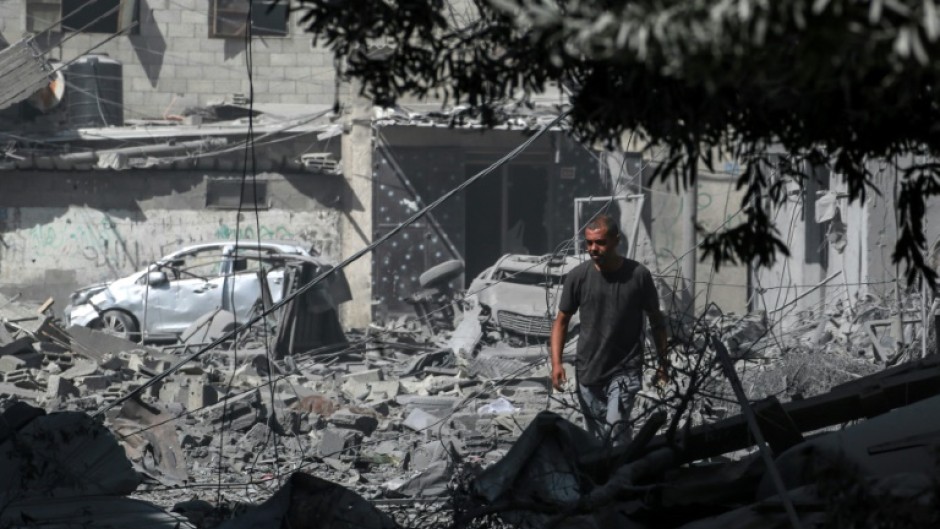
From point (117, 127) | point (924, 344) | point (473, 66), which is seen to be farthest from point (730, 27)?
point (117, 127)

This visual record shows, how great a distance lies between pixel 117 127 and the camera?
25.0 metres

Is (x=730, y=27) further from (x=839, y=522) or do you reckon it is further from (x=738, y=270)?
(x=738, y=270)

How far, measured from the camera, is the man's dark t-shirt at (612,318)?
725cm

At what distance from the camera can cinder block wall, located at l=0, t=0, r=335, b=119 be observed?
2658cm

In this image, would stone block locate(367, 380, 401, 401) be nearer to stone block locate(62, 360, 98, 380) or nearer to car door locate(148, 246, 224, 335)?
stone block locate(62, 360, 98, 380)

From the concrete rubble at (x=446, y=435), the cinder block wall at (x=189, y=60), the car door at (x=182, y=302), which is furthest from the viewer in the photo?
the cinder block wall at (x=189, y=60)

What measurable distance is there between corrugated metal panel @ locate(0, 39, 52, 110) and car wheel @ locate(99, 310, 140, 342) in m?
5.00

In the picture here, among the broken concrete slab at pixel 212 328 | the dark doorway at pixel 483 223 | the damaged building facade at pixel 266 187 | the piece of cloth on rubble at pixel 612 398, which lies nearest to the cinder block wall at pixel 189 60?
the damaged building facade at pixel 266 187

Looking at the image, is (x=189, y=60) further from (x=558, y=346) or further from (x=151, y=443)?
(x=558, y=346)

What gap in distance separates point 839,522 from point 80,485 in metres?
3.40

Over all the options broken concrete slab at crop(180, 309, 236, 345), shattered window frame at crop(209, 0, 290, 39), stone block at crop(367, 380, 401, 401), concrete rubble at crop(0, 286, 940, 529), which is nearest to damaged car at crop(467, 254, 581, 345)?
concrete rubble at crop(0, 286, 940, 529)

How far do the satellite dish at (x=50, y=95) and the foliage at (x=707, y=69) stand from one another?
21.1 m

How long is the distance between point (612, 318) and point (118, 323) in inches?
559

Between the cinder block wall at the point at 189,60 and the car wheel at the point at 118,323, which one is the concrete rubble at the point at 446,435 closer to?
the car wheel at the point at 118,323
